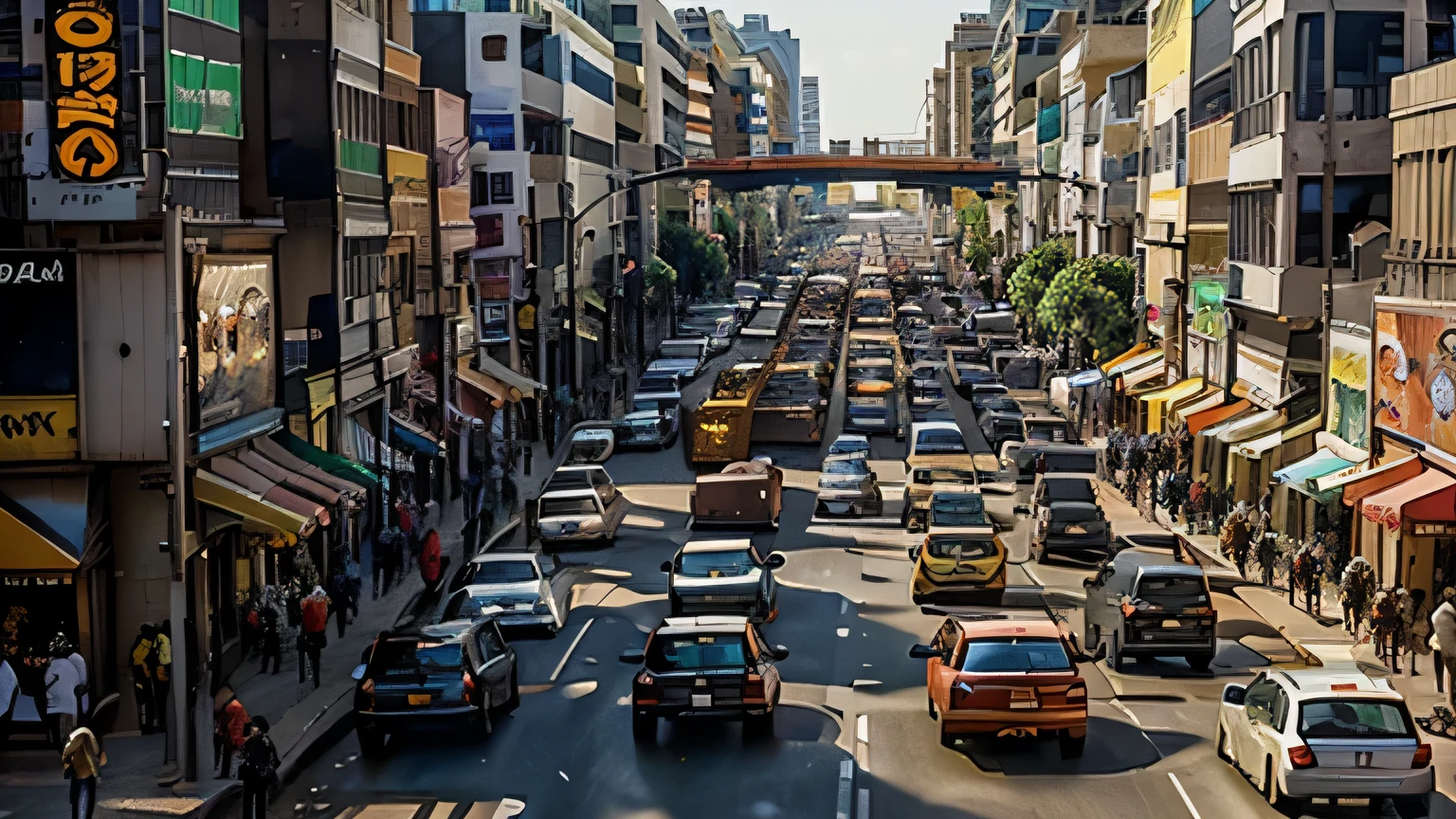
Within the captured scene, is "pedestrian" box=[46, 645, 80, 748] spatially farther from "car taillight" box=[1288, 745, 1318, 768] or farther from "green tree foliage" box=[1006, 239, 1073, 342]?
"green tree foliage" box=[1006, 239, 1073, 342]

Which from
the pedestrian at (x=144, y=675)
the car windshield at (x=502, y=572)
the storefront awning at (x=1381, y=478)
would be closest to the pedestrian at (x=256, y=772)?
the pedestrian at (x=144, y=675)

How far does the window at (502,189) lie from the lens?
71938 millimetres

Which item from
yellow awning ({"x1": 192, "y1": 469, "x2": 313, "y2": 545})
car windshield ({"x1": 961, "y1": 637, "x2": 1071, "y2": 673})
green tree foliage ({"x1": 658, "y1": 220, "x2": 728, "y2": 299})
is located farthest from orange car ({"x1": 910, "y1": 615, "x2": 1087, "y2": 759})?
green tree foliage ({"x1": 658, "y1": 220, "x2": 728, "y2": 299})

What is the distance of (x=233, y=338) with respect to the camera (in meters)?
30.3

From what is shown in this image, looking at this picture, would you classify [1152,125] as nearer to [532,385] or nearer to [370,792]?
[532,385]

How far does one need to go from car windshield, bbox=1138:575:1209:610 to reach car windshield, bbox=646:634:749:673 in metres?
6.85

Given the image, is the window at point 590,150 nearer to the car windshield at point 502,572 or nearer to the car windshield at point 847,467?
the car windshield at point 847,467

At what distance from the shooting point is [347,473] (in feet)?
110

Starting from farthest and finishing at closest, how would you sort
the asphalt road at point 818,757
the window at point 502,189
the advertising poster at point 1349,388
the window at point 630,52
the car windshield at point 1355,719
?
the window at point 630,52 < the window at point 502,189 < the advertising poster at point 1349,388 < the asphalt road at point 818,757 < the car windshield at point 1355,719

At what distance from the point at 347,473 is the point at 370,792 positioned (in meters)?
13.4

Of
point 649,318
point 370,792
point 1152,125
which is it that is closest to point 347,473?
point 370,792

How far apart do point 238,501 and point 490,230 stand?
42.6 meters

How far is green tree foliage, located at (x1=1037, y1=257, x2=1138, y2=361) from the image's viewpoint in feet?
234

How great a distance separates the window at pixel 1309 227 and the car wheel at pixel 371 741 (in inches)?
975
